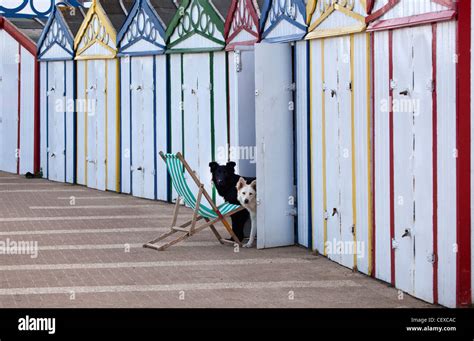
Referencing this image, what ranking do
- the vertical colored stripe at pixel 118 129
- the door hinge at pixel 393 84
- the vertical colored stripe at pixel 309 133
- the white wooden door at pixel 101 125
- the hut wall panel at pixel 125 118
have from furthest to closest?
the white wooden door at pixel 101 125
the vertical colored stripe at pixel 118 129
the hut wall panel at pixel 125 118
the vertical colored stripe at pixel 309 133
the door hinge at pixel 393 84

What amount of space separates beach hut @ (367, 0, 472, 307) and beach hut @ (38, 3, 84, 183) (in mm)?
9948

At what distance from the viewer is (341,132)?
9.82m

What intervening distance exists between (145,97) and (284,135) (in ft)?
16.4

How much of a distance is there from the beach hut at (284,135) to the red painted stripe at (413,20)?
2.08 metres

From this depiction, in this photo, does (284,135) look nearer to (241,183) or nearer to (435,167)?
(241,183)

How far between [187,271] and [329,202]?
1625 mm

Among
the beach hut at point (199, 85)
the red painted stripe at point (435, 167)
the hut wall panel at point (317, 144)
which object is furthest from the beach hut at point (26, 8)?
the red painted stripe at point (435, 167)

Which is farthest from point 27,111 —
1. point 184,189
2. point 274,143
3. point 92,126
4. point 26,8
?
point 274,143

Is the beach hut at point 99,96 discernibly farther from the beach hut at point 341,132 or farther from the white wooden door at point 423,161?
the white wooden door at point 423,161

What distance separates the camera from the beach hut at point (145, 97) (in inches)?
599

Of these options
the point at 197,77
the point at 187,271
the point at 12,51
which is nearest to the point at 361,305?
the point at 187,271

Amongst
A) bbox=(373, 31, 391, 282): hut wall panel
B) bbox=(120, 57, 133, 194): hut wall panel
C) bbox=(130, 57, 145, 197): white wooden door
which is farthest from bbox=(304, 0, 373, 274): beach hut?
bbox=(120, 57, 133, 194): hut wall panel

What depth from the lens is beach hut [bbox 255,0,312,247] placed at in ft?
35.8

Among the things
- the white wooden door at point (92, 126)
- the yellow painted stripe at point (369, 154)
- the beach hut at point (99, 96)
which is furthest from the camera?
the white wooden door at point (92, 126)
